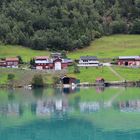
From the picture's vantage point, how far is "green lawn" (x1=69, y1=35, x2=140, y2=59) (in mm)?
100500

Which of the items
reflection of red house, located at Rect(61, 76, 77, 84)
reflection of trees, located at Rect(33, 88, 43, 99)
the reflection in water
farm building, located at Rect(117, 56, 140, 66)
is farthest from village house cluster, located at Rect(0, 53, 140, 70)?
the reflection in water

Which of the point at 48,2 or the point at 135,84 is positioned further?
the point at 48,2

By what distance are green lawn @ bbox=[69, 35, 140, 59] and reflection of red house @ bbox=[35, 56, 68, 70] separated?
6849mm

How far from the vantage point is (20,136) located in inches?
1754

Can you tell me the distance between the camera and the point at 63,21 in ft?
376

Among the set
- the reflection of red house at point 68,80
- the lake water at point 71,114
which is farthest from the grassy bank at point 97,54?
the lake water at point 71,114

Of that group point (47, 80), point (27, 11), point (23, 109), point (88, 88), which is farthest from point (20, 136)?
point (27, 11)

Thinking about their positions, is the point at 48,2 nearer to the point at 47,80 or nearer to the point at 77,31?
the point at 77,31

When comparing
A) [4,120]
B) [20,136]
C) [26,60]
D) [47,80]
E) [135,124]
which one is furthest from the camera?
[26,60]

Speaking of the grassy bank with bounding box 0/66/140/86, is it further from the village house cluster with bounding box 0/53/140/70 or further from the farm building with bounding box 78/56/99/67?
the village house cluster with bounding box 0/53/140/70

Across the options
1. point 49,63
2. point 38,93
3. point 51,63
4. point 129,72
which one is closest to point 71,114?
point 38,93

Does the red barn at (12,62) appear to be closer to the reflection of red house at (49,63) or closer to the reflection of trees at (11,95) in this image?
the reflection of red house at (49,63)

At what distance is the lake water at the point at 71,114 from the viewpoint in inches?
1780

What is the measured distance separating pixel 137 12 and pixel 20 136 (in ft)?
266
